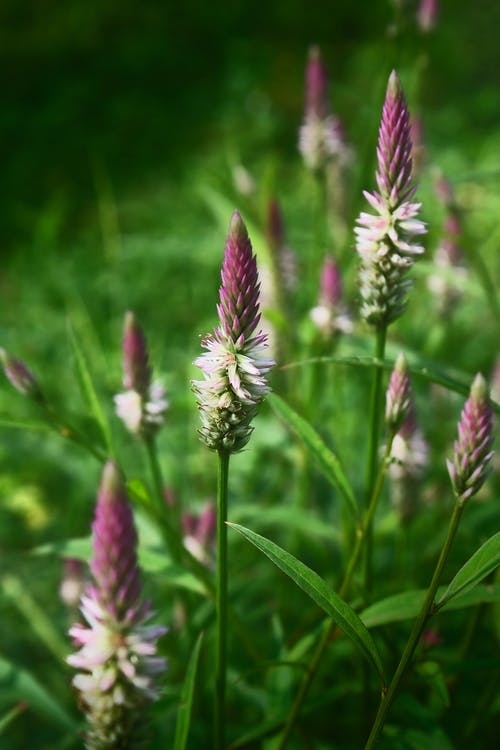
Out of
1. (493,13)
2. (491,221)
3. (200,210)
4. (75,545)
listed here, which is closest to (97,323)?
(200,210)

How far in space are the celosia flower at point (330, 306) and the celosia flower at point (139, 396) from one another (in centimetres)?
39

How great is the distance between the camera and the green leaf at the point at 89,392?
1053mm

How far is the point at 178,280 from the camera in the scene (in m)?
3.26

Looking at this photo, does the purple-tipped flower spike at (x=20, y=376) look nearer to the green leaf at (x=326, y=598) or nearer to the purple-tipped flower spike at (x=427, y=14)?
the green leaf at (x=326, y=598)

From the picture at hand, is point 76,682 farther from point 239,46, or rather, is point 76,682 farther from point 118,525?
point 239,46

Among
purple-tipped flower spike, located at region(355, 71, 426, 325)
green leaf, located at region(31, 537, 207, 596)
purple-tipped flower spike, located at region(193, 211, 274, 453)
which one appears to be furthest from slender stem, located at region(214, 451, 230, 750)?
purple-tipped flower spike, located at region(355, 71, 426, 325)

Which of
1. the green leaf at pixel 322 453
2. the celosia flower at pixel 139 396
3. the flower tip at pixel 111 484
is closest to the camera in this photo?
the flower tip at pixel 111 484

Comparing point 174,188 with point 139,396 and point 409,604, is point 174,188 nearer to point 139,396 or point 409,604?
point 139,396

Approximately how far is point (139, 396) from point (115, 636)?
382 mm

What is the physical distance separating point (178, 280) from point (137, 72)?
2581 mm

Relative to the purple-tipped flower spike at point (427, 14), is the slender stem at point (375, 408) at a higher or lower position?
lower

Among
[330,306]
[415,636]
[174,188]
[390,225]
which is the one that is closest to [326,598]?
[415,636]

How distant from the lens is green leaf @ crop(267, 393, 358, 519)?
0.93m

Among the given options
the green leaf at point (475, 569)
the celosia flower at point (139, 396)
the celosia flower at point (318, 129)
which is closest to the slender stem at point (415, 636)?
the green leaf at point (475, 569)
